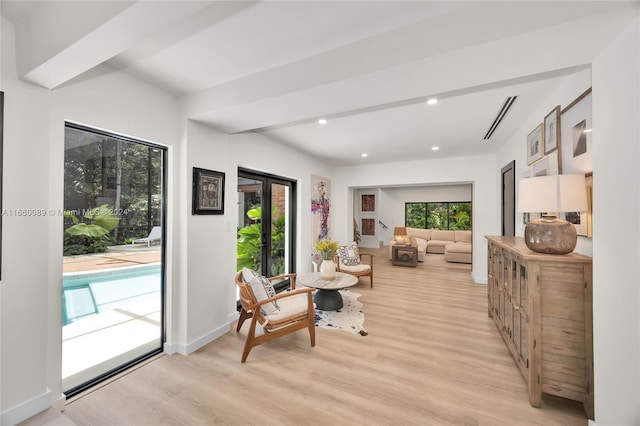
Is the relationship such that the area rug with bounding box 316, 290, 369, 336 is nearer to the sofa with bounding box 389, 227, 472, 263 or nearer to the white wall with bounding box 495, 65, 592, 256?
the white wall with bounding box 495, 65, 592, 256

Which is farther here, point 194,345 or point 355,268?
point 355,268

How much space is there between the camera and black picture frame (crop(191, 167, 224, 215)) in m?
2.70

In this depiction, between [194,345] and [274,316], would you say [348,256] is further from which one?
[194,345]

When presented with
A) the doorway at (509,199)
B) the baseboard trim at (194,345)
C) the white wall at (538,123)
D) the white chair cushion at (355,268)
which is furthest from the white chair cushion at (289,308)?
the doorway at (509,199)

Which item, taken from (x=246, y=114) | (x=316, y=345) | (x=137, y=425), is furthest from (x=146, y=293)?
(x=246, y=114)

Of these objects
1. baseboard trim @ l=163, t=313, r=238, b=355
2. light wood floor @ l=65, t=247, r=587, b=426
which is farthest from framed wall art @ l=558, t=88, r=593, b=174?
baseboard trim @ l=163, t=313, r=238, b=355

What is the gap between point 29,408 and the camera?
5.66ft

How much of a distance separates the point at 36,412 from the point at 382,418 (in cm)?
235

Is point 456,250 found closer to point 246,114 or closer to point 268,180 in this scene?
point 268,180

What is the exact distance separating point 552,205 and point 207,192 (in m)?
3.02

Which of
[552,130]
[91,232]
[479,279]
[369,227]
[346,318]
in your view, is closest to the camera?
[91,232]

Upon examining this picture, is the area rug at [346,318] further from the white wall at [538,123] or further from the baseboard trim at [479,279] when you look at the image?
the baseboard trim at [479,279]

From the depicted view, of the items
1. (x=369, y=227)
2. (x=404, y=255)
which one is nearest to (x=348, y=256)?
(x=404, y=255)

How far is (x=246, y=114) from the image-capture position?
97.6 inches
